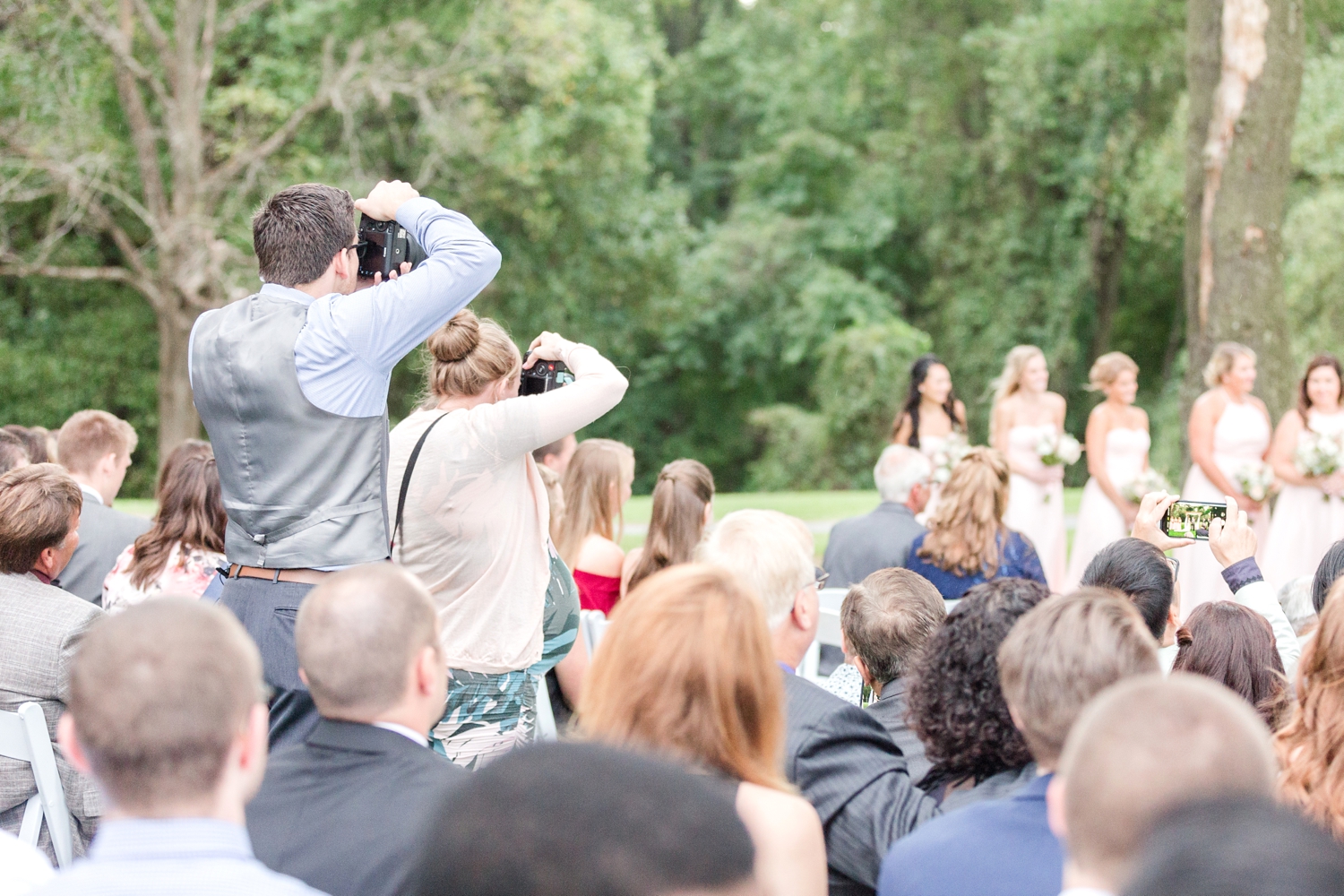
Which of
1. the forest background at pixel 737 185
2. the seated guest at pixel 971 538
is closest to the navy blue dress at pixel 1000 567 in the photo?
the seated guest at pixel 971 538

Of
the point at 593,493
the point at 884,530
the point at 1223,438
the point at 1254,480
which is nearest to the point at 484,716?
the point at 593,493

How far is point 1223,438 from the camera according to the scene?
8.24 meters

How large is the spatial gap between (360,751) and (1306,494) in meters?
7.69

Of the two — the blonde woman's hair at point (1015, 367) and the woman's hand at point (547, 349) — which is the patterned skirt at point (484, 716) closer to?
the woman's hand at point (547, 349)

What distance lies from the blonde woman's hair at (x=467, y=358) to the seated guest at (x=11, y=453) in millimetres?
2278

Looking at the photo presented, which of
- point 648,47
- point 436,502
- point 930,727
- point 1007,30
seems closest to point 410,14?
point 648,47

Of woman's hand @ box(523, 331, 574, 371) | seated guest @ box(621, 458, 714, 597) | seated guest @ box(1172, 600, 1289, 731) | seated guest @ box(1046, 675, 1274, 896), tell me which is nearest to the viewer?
seated guest @ box(1046, 675, 1274, 896)

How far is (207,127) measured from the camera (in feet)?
59.8

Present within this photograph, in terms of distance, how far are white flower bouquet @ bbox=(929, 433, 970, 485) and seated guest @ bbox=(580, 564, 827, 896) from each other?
20.0 ft

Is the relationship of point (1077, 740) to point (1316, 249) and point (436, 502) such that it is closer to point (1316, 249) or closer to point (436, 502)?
point (436, 502)

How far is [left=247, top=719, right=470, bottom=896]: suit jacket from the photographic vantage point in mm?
2039

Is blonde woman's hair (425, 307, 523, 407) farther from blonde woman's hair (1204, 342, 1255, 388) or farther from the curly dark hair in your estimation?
blonde woman's hair (1204, 342, 1255, 388)

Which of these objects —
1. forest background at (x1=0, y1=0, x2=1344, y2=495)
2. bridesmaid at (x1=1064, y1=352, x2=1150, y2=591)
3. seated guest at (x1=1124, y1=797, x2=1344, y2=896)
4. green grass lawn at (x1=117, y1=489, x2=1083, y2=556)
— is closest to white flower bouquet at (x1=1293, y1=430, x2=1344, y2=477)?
bridesmaid at (x1=1064, y1=352, x2=1150, y2=591)

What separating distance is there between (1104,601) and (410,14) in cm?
1563
